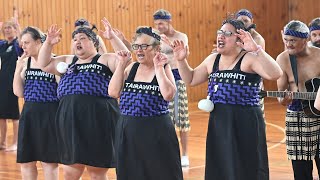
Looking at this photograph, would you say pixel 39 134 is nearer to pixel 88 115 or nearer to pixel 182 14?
pixel 88 115

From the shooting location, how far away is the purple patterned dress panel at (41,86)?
20.2 ft

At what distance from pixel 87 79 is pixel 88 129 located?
1.34ft

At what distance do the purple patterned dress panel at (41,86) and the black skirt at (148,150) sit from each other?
4.19ft

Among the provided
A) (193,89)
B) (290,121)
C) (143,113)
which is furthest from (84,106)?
(193,89)

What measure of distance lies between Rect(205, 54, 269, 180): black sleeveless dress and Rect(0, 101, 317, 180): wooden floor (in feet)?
7.04

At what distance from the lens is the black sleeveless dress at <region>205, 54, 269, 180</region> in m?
5.00

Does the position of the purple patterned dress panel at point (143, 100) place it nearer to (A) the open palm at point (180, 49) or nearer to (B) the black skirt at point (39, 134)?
(A) the open palm at point (180, 49)

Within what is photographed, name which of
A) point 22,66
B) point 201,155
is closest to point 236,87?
point 22,66

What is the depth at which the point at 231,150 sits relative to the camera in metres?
5.05

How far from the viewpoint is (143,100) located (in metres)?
5.06

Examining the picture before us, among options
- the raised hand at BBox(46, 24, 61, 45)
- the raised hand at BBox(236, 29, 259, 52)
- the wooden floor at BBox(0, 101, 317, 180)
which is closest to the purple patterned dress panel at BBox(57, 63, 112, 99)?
the raised hand at BBox(46, 24, 61, 45)

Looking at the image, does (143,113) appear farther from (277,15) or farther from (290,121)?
(277,15)

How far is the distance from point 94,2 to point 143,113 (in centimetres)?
794

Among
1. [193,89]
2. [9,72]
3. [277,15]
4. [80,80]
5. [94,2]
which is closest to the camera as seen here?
[80,80]
